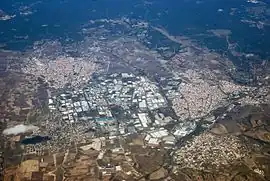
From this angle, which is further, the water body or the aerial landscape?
the water body

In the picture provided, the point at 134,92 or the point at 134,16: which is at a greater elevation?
the point at 134,92

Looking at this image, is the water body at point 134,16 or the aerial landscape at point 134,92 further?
the water body at point 134,16

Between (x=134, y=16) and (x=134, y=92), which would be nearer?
(x=134, y=92)

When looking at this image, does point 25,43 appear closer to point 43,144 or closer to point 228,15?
point 43,144

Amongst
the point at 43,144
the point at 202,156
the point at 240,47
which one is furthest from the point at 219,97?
the point at 43,144
